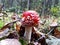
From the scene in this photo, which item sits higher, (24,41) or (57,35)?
(24,41)

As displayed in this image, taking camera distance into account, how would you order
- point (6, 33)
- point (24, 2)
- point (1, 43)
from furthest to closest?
point (24, 2)
point (6, 33)
point (1, 43)

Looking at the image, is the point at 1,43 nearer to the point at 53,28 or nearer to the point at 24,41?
the point at 24,41

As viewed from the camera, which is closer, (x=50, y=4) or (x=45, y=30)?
(x=45, y=30)

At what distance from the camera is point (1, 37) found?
1297 millimetres

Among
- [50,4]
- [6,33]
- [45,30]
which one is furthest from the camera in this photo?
[50,4]

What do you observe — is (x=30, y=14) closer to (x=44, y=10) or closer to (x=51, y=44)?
(x=51, y=44)

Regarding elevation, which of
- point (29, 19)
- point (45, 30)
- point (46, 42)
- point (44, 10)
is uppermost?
point (29, 19)

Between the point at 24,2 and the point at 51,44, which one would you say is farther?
the point at 24,2

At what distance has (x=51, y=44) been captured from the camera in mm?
1412

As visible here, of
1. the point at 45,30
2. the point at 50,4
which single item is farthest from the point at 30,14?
the point at 50,4

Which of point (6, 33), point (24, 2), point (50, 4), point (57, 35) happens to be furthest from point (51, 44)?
point (24, 2)

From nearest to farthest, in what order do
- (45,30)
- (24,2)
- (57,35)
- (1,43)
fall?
(1,43) → (57,35) → (45,30) → (24,2)

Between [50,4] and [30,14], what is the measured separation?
56.4ft

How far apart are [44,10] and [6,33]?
49.4 ft
